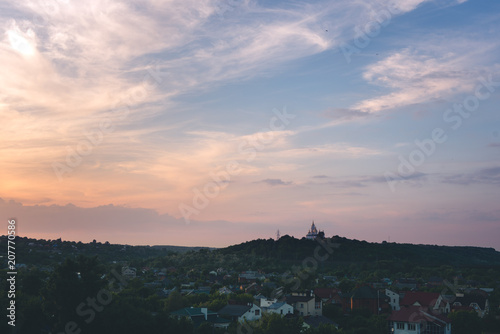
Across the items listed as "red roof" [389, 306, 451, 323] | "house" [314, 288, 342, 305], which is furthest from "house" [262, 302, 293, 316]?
"red roof" [389, 306, 451, 323]

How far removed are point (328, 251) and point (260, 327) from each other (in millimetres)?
143227

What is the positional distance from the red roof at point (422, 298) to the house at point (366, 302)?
4930mm

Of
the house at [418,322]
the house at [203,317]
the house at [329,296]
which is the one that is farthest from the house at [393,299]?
the house at [203,317]

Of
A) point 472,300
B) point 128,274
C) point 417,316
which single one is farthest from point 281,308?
point 128,274

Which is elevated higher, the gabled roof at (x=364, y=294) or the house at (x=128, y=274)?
the gabled roof at (x=364, y=294)

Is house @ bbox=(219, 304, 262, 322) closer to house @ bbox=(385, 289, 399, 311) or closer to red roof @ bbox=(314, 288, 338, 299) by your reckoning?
red roof @ bbox=(314, 288, 338, 299)

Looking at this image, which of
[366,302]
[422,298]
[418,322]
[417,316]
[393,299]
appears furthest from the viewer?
[393,299]

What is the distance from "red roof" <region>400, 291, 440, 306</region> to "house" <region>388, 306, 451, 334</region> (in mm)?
10935

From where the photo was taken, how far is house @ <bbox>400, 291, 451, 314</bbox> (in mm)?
63500

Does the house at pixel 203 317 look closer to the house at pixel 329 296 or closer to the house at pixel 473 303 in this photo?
the house at pixel 329 296

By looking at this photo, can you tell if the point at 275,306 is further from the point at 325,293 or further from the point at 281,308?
the point at 325,293

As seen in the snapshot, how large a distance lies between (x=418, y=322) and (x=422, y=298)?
14970mm

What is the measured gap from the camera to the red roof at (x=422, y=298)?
212 ft

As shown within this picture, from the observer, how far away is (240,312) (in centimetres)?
6084
